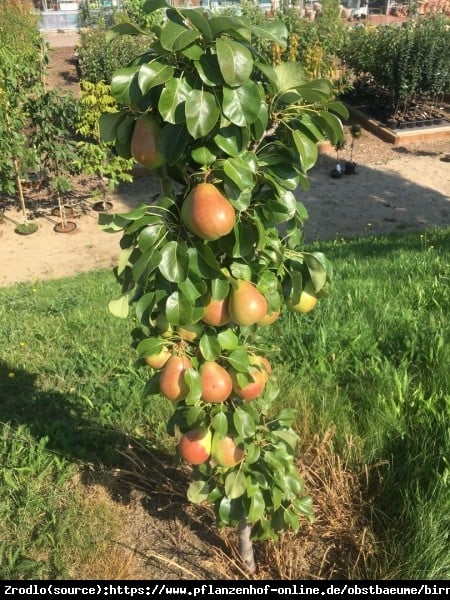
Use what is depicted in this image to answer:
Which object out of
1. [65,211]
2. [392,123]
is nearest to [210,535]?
[65,211]

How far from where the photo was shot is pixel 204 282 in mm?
1511

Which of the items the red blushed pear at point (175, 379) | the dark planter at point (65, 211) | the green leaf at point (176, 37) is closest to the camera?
the green leaf at point (176, 37)

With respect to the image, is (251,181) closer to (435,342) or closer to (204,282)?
(204,282)

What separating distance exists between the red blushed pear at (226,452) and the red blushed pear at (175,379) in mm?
264

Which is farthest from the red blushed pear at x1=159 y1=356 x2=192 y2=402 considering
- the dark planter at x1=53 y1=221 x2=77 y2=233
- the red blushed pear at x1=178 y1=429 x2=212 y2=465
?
the dark planter at x1=53 y1=221 x2=77 y2=233

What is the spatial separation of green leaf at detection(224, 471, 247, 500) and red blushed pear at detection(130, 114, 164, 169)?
1.14m

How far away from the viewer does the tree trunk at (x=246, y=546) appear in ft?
7.00

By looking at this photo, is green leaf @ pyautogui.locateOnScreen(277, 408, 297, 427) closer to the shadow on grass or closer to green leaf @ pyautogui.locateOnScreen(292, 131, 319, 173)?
the shadow on grass

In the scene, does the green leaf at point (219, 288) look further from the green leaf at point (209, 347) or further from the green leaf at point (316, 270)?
the green leaf at point (316, 270)

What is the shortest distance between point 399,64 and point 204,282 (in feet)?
46.3

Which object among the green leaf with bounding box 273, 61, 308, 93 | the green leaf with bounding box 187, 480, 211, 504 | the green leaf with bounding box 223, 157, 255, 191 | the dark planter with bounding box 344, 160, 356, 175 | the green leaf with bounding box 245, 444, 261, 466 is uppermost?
the green leaf with bounding box 273, 61, 308, 93

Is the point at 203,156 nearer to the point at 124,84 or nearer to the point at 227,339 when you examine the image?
the point at 124,84

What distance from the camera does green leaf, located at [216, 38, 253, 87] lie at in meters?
1.23

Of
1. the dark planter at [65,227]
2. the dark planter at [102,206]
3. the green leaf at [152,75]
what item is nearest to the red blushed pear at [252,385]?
the green leaf at [152,75]
